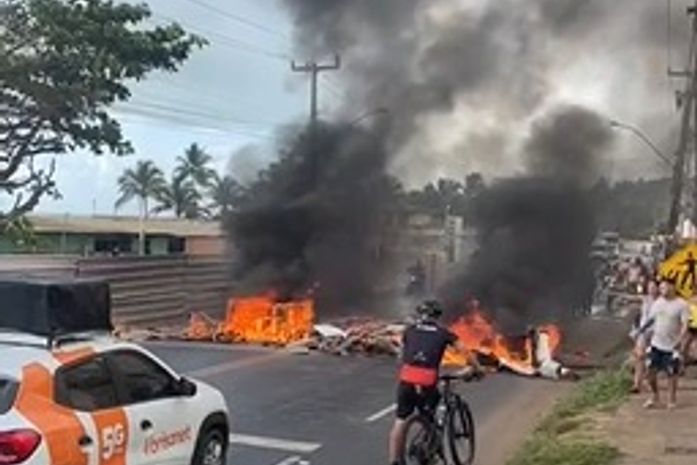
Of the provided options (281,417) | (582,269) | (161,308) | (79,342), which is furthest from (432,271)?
(79,342)

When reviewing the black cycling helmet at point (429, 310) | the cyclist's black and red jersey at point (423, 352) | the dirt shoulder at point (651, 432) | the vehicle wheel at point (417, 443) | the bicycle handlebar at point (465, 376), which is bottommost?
the dirt shoulder at point (651, 432)

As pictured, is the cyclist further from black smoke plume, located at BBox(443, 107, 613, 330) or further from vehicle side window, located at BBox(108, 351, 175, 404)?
black smoke plume, located at BBox(443, 107, 613, 330)

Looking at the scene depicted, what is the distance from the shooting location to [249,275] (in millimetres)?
33812

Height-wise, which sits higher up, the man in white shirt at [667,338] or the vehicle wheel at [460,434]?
the man in white shirt at [667,338]

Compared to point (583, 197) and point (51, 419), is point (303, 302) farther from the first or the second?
point (51, 419)

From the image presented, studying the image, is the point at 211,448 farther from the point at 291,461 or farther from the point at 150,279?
the point at 150,279

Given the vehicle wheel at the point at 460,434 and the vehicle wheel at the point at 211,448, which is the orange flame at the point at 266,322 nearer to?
the vehicle wheel at the point at 460,434

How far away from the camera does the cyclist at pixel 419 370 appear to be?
946 centimetres

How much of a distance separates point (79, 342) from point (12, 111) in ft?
48.4

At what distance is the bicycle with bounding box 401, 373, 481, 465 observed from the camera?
373 inches

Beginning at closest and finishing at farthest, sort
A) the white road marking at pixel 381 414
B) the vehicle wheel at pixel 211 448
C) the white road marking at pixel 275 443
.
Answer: the vehicle wheel at pixel 211 448 → the white road marking at pixel 275 443 → the white road marking at pixel 381 414

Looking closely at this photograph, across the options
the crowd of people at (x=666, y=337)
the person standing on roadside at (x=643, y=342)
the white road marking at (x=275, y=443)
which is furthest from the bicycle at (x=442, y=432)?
the person standing on roadside at (x=643, y=342)

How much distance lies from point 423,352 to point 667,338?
515 cm

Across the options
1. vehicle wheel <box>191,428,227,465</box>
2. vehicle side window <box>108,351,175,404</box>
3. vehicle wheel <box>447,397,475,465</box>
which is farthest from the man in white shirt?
vehicle side window <box>108,351,175,404</box>
